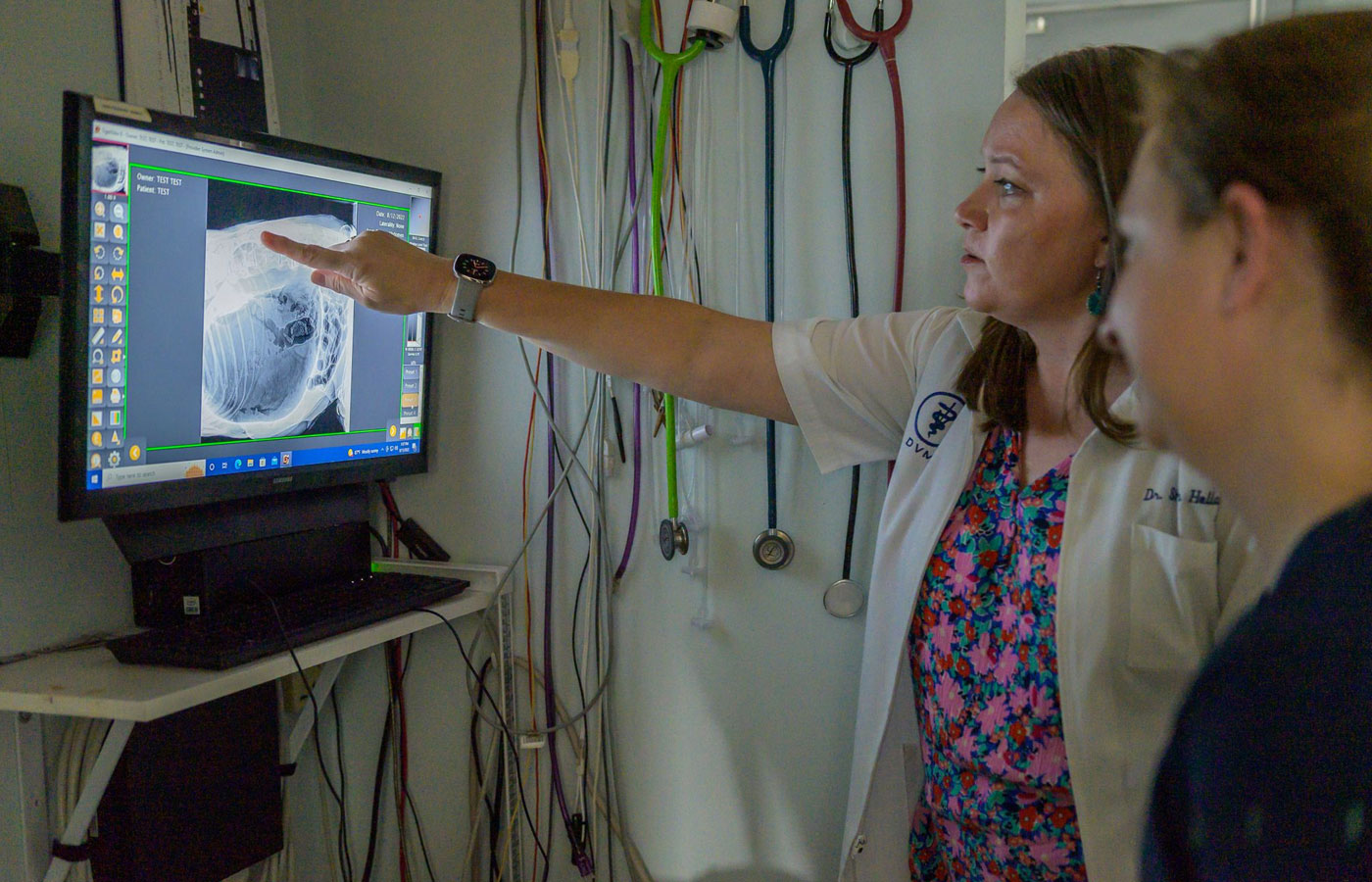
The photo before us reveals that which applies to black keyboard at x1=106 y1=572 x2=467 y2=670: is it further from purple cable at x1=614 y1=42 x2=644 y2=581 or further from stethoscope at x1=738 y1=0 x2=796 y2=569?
stethoscope at x1=738 y1=0 x2=796 y2=569

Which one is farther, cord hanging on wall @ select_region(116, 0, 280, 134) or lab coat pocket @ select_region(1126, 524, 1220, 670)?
cord hanging on wall @ select_region(116, 0, 280, 134)

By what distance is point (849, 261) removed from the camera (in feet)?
5.05

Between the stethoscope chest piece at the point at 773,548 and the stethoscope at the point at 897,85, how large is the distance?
1.33ft

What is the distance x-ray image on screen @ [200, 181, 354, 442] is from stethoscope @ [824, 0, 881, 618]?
0.80 metres

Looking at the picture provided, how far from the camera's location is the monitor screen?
1.20m

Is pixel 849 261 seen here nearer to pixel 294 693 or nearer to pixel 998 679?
pixel 998 679

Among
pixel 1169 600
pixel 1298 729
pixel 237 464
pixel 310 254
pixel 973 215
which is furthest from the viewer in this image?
pixel 237 464

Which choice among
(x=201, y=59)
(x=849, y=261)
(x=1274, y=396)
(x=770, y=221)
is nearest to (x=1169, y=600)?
(x=1274, y=396)

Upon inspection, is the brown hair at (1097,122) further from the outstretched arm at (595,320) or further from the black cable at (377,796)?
the black cable at (377,796)

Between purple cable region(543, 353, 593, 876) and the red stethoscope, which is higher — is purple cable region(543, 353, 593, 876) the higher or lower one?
the lower one

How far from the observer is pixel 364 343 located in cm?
163

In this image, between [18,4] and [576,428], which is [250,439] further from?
[18,4]

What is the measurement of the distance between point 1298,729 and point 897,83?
1.25 m

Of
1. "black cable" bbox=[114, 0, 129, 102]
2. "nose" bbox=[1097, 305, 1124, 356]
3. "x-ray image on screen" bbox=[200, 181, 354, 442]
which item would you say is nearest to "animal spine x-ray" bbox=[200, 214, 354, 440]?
"x-ray image on screen" bbox=[200, 181, 354, 442]
